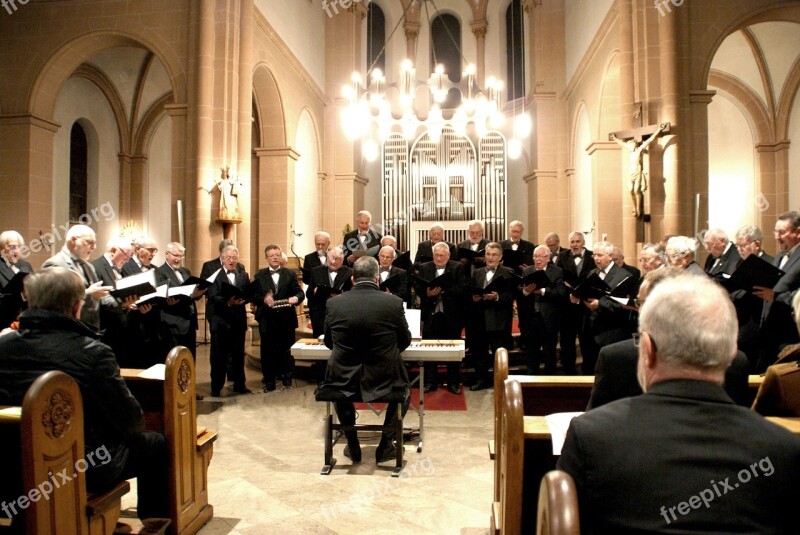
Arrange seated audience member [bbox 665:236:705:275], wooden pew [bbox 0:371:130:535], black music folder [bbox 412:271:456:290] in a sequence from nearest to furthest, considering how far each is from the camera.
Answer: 1. wooden pew [bbox 0:371:130:535]
2. seated audience member [bbox 665:236:705:275]
3. black music folder [bbox 412:271:456:290]

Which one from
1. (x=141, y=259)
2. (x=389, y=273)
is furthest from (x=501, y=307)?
(x=141, y=259)

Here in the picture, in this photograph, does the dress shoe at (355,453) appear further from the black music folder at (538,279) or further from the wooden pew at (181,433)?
the black music folder at (538,279)

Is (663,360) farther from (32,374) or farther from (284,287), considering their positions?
(284,287)

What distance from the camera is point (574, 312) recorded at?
6.60m

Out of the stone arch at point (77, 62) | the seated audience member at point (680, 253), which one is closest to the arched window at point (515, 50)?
the stone arch at point (77, 62)

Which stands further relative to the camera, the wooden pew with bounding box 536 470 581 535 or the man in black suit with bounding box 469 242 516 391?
the man in black suit with bounding box 469 242 516 391

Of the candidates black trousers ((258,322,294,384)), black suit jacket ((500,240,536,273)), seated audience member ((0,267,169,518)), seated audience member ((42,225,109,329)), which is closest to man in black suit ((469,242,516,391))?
black suit jacket ((500,240,536,273))

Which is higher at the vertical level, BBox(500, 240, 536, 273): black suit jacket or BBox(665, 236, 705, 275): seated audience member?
BBox(500, 240, 536, 273): black suit jacket

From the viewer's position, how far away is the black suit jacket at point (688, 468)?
1.19 metres

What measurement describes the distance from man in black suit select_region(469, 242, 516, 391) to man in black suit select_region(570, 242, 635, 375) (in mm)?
780

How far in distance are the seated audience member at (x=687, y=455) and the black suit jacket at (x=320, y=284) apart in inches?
211

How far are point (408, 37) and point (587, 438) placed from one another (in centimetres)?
1629

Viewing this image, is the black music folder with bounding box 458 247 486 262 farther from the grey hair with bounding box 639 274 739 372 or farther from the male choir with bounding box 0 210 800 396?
the grey hair with bounding box 639 274 739 372

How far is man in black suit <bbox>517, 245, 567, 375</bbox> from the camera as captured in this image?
646cm
